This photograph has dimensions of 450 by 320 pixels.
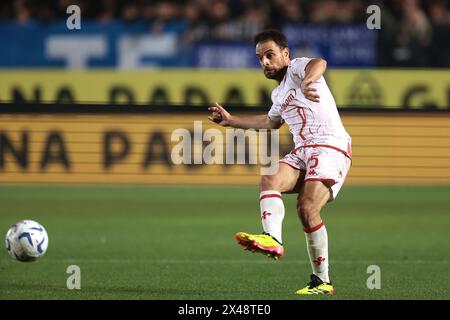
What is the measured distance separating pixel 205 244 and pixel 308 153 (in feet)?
12.8

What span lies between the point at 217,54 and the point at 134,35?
5.28 feet

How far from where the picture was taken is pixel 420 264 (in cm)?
1022

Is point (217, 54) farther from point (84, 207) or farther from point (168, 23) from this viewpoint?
point (84, 207)

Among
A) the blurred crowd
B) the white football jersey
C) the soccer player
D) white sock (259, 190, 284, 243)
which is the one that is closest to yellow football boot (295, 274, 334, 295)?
the soccer player

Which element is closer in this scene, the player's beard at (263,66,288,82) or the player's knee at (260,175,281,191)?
the player's knee at (260,175,281,191)

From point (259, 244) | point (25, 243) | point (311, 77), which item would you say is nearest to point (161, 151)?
point (25, 243)

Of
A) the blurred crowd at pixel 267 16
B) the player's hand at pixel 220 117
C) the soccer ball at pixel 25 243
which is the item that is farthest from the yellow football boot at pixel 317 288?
the blurred crowd at pixel 267 16

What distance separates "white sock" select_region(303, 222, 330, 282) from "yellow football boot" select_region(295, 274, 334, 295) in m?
0.04

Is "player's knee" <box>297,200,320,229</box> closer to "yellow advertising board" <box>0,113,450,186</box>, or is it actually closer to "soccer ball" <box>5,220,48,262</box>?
"soccer ball" <box>5,220,48,262</box>

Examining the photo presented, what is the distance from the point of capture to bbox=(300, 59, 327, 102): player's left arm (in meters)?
7.70

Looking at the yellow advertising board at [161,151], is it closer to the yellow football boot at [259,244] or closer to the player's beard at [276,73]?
the player's beard at [276,73]

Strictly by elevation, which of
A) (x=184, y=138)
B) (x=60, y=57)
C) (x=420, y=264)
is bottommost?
(x=420, y=264)
